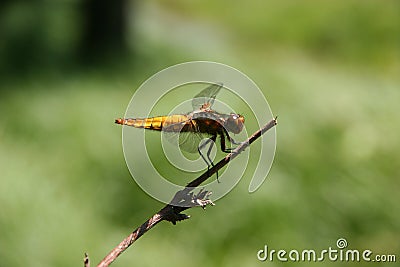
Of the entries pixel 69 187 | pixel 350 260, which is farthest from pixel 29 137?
pixel 350 260

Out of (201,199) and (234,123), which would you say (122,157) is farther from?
(201,199)

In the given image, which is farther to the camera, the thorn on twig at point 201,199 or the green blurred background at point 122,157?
the green blurred background at point 122,157

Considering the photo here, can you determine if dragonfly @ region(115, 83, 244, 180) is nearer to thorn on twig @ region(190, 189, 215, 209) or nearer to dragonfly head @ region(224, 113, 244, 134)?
dragonfly head @ region(224, 113, 244, 134)

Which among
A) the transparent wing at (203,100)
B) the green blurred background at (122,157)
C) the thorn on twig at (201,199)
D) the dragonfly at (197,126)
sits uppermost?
the green blurred background at (122,157)

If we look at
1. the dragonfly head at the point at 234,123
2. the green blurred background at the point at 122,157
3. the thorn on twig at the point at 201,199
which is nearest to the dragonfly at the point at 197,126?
the dragonfly head at the point at 234,123

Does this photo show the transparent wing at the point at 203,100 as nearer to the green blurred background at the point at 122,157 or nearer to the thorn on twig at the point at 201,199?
the thorn on twig at the point at 201,199

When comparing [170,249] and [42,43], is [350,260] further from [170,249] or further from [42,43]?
[42,43]

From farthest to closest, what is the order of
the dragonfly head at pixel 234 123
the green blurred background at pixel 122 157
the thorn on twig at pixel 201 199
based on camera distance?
the green blurred background at pixel 122 157 < the dragonfly head at pixel 234 123 < the thorn on twig at pixel 201 199

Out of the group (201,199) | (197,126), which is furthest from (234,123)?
(201,199)

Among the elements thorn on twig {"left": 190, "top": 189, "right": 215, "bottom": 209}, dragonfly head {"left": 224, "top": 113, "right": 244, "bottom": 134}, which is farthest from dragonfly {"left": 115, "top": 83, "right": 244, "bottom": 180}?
thorn on twig {"left": 190, "top": 189, "right": 215, "bottom": 209}
